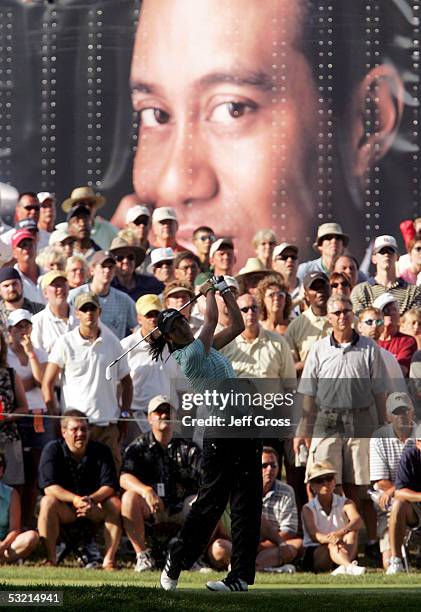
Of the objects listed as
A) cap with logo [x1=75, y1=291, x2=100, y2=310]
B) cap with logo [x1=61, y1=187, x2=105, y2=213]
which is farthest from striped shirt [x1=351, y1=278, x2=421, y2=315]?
cap with logo [x1=61, y1=187, x2=105, y2=213]

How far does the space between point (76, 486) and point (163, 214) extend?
392 centimetres

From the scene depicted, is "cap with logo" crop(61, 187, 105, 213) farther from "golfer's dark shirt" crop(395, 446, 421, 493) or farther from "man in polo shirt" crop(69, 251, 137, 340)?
"golfer's dark shirt" crop(395, 446, 421, 493)

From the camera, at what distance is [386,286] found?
14.5m

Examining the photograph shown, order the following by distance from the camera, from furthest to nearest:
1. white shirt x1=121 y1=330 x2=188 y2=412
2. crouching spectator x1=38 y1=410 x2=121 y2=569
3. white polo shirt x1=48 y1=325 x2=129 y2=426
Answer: white shirt x1=121 y1=330 x2=188 y2=412 < white polo shirt x1=48 y1=325 x2=129 y2=426 < crouching spectator x1=38 y1=410 x2=121 y2=569

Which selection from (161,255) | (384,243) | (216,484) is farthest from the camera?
(161,255)

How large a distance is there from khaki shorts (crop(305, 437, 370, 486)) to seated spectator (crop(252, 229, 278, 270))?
3052 millimetres

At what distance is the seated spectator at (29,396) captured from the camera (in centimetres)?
1296

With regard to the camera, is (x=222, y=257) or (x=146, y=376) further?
(x=222, y=257)

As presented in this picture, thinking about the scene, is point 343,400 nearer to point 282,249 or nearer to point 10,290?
point 282,249

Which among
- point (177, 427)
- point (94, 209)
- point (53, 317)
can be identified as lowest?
point (177, 427)

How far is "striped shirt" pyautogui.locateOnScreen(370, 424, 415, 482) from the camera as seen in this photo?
12.8 meters

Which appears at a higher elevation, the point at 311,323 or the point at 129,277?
the point at 129,277

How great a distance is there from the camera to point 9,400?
42.4ft

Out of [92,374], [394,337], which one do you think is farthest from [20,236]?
[394,337]
